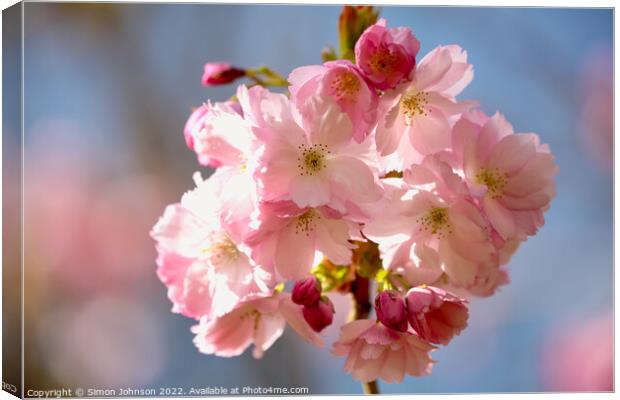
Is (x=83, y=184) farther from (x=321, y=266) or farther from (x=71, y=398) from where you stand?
(x=321, y=266)

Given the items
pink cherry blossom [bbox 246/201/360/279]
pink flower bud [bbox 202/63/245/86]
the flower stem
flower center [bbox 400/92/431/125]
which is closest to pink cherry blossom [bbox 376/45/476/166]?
flower center [bbox 400/92/431/125]

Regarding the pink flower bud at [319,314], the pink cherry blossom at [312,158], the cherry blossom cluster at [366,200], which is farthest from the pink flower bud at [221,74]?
the pink flower bud at [319,314]

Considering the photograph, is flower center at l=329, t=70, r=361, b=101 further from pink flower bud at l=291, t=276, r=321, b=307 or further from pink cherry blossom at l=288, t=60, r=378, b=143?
pink flower bud at l=291, t=276, r=321, b=307

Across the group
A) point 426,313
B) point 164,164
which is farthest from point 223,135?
point 164,164

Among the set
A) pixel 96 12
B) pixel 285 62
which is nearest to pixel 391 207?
pixel 285 62

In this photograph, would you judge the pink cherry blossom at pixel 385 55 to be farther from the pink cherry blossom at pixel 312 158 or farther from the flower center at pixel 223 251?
the flower center at pixel 223 251

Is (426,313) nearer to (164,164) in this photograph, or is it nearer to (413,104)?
(413,104)
